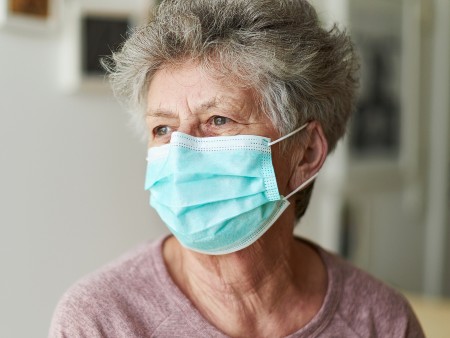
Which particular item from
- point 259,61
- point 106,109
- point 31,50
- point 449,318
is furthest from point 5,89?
point 449,318

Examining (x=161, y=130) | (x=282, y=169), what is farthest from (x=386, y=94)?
(x=161, y=130)

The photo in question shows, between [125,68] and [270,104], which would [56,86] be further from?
[270,104]

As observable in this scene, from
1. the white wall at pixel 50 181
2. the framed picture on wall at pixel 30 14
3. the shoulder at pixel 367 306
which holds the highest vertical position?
the framed picture on wall at pixel 30 14

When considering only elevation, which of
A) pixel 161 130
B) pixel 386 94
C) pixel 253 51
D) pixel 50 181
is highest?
pixel 386 94

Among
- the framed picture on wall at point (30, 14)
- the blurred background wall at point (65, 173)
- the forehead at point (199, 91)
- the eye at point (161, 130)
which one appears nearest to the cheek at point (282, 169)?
the forehead at point (199, 91)

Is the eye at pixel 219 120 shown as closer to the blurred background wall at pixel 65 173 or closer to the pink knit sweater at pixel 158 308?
the pink knit sweater at pixel 158 308

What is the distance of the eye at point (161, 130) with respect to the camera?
1.33m

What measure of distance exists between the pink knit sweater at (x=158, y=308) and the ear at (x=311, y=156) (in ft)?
0.86

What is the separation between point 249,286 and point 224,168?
0.27 m

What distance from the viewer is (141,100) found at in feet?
4.75

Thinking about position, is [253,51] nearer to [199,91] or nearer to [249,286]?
[199,91]

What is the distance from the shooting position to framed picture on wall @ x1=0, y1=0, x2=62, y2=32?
1.72 m

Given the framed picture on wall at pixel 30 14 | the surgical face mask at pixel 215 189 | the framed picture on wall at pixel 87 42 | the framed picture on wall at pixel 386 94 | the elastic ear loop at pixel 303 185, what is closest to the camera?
the surgical face mask at pixel 215 189

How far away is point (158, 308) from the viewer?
52.2 inches
